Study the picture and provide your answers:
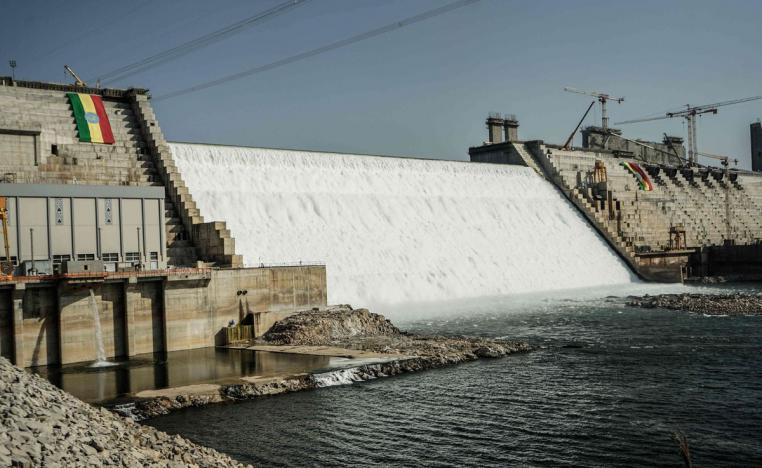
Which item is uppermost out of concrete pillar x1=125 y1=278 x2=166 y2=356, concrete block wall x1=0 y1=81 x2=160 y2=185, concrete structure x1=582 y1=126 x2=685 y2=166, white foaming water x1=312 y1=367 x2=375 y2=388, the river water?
concrete structure x1=582 y1=126 x2=685 y2=166

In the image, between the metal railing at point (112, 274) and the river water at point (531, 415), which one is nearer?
the river water at point (531, 415)

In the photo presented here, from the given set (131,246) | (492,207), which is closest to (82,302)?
(131,246)

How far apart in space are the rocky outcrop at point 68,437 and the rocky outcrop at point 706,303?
34778 mm

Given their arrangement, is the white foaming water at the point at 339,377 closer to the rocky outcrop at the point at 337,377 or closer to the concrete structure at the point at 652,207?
the rocky outcrop at the point at 337,377

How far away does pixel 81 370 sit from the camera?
28922 millimetres

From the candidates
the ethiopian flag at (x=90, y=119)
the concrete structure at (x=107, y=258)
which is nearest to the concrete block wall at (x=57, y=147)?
the concrete structure at (x=107, y=258)

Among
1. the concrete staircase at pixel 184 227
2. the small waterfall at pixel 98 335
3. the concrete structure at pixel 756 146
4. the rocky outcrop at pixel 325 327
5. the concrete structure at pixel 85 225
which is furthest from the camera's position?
the concrete structure at pixel 756 146

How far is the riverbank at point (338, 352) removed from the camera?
24.1 metres

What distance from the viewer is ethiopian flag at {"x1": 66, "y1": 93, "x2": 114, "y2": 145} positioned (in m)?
42.0

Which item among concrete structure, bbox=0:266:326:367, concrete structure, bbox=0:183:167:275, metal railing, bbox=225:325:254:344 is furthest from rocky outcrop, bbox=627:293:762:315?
concrete structure, bbox=0:183:167:275

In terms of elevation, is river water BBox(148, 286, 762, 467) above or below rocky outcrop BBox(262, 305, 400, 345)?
below

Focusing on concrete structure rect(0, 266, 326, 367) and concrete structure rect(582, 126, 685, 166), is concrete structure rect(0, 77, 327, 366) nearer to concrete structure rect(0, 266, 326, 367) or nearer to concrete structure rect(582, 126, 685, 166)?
concrete structure rect(0, 266, 326, 367)

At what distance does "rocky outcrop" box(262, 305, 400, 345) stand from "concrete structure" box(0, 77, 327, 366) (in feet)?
3.26

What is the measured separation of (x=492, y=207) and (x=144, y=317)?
3569cm
